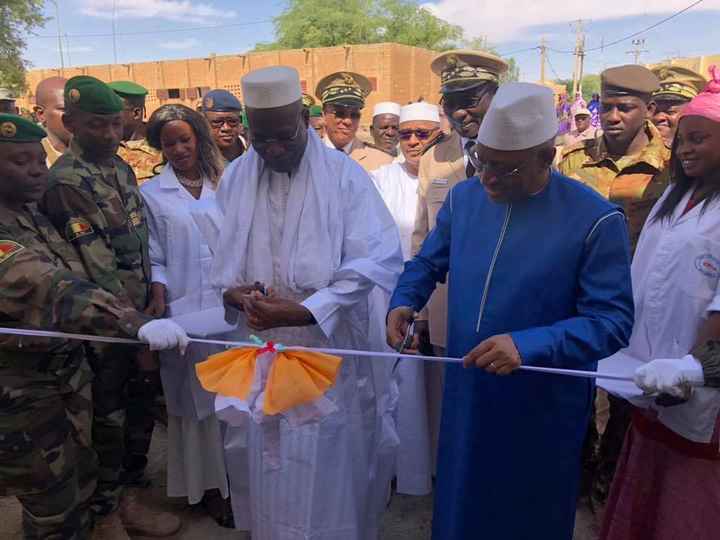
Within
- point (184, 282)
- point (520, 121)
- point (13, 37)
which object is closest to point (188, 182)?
point (184, 282)

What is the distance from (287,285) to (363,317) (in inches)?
16.4

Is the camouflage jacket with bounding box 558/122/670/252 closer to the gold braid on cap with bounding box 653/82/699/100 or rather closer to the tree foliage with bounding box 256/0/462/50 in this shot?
the gold braid on cap with bounding box 653/82/699/100

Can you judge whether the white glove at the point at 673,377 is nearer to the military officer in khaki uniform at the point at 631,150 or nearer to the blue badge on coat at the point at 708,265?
the blue badge on coat at the point at 708,265

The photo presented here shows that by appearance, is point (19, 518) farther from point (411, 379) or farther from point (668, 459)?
point (668, 459)

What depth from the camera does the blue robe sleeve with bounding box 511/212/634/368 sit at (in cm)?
183

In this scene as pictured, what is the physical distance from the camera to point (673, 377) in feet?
5.74

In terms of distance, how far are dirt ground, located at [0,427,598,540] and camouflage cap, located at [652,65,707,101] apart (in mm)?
3340

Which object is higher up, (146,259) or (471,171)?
(471,171)

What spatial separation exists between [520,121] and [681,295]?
91cm

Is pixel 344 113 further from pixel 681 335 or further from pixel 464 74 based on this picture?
pixel 681 335

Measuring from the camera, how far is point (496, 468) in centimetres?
216

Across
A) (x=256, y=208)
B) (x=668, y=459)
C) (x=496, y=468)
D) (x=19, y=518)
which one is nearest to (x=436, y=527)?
(x=496, y=468)

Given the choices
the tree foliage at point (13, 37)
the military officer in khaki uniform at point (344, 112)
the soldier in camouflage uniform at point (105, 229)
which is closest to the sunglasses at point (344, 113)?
the military officer in khaki uniform at point (344, 112)

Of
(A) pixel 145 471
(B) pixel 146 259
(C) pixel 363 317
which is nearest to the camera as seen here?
(C) pixel 363 317
